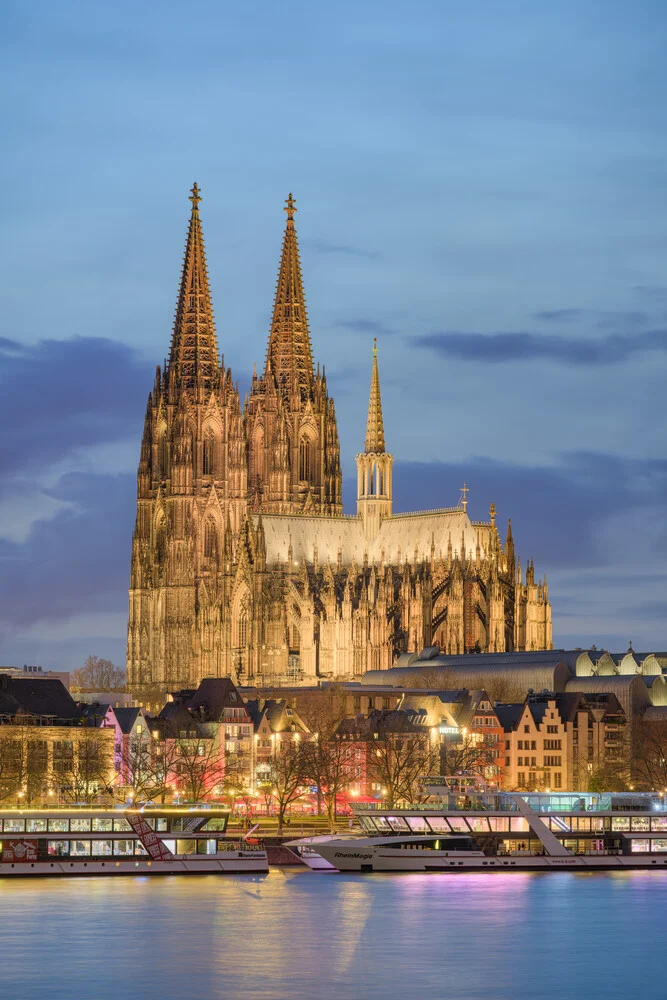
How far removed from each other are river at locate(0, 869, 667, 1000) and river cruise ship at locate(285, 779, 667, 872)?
1966 mm

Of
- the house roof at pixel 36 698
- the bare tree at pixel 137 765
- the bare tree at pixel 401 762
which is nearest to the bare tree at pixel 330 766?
the bare tree at pixel 401 762

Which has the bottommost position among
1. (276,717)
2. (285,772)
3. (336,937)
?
(336,937)

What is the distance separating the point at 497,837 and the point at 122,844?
17.4 metres

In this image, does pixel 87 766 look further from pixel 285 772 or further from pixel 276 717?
pixel 276 717

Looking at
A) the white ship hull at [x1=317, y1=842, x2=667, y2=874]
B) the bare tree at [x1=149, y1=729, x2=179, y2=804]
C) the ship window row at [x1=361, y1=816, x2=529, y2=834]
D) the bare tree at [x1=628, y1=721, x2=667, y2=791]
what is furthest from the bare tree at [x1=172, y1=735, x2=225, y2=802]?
the ship window row at [x1=361, y1=816, x2=529, y2=834]

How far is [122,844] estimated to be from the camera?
366ft

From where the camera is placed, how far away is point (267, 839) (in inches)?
4897

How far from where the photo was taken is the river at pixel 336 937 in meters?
80.8

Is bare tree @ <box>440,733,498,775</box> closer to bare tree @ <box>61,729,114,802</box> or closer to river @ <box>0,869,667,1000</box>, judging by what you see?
bare tree @ <box>61,729,114,802</box>

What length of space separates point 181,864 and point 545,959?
2811 centimetres

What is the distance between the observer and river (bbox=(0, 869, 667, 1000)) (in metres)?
80.8

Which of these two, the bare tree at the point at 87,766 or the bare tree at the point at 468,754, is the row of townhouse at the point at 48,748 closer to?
the bare tree at the point at 87,766

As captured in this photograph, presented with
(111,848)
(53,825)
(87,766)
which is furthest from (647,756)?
(53,825)

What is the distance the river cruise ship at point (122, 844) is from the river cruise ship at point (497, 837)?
542 cm
